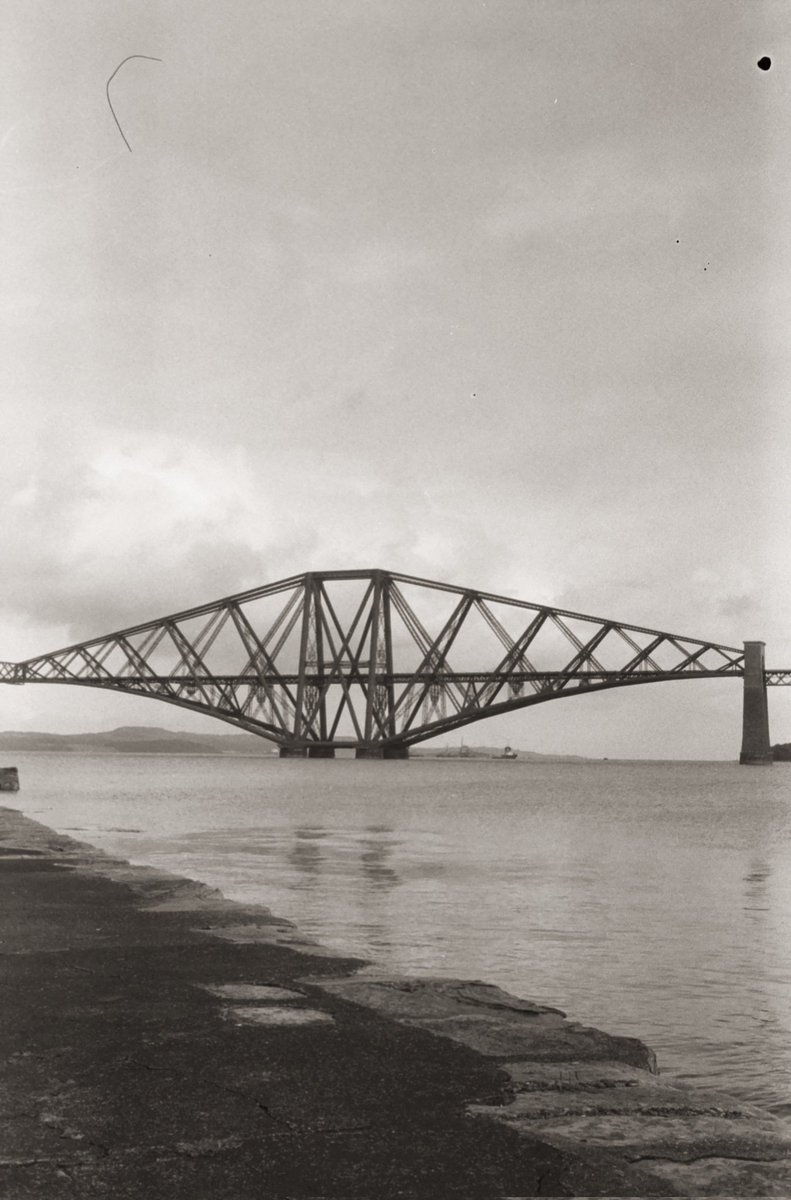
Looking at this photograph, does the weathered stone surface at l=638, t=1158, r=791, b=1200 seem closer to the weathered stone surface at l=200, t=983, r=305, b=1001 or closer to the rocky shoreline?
the rocky shoreline

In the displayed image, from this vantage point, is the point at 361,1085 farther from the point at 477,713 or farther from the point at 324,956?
the point at 477,713

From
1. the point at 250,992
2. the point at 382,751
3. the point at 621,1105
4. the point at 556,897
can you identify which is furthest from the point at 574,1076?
the point at 382,751

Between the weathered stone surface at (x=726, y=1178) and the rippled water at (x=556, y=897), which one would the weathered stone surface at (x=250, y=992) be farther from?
the weathered stone surface at (x=726, y=1178)

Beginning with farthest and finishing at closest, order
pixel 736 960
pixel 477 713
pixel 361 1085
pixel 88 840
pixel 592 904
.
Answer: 1. pixel 477 713
2. pixel 88 840
3. pixel 592 904
4. pixel 736 960
5. pixel 361 1085

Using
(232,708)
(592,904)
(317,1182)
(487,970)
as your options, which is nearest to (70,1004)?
(317,1182)

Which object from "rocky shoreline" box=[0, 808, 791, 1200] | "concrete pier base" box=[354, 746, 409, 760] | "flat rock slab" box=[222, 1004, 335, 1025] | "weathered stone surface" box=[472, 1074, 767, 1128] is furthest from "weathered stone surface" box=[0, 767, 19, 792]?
"concrete pier base" box=[354, 746, 409, 760]

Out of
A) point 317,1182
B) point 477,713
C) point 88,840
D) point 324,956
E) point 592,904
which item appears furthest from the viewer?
point 477,713

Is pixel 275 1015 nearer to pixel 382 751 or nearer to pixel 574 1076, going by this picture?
pixel 574 1076

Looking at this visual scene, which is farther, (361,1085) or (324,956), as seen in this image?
(324,956)
